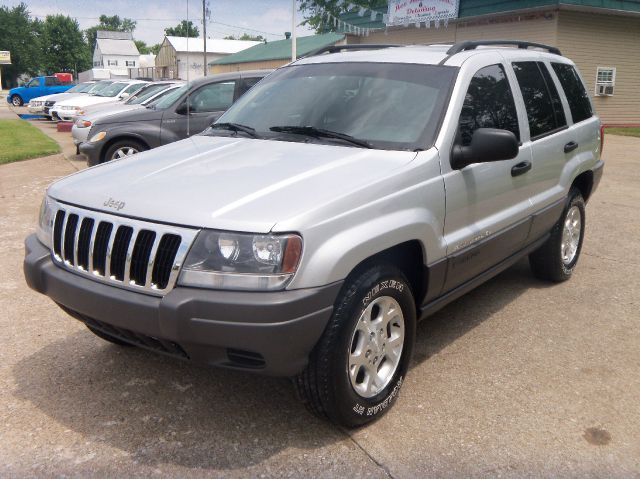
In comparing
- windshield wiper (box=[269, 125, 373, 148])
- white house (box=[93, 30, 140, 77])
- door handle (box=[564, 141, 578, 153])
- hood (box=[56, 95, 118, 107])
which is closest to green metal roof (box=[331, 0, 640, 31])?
hood (box=[56, 95, 118, 107])

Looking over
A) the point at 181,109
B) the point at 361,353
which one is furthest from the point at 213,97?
the point at 361,353

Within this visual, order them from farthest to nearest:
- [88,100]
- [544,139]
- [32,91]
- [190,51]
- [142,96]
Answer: [190,51], [32,91], [88,100], [142,96], [544,139]

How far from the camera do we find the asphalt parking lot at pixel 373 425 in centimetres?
293

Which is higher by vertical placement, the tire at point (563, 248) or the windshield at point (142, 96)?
the windshield at point (142, 96)

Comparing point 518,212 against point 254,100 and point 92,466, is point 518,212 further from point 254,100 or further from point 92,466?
point 92,466

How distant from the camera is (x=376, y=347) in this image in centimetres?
320

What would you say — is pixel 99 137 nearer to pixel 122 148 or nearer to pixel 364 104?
pixel 122 148

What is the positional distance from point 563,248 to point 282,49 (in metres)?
33.7

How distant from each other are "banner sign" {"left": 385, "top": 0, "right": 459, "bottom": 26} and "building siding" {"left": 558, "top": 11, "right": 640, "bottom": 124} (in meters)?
3.75

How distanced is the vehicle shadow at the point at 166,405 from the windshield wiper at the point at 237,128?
4.81 feet

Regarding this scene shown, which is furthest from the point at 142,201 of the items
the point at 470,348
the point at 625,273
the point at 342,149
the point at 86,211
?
the point at 625,273

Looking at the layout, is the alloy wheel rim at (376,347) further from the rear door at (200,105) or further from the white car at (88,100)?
the white car at (88,100)

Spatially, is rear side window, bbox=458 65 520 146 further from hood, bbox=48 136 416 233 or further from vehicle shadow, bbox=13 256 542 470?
vehicle shadow, bbox=13 256 542 470

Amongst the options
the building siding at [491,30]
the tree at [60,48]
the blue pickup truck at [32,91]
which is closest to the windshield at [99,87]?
the building siding at [491,30]
